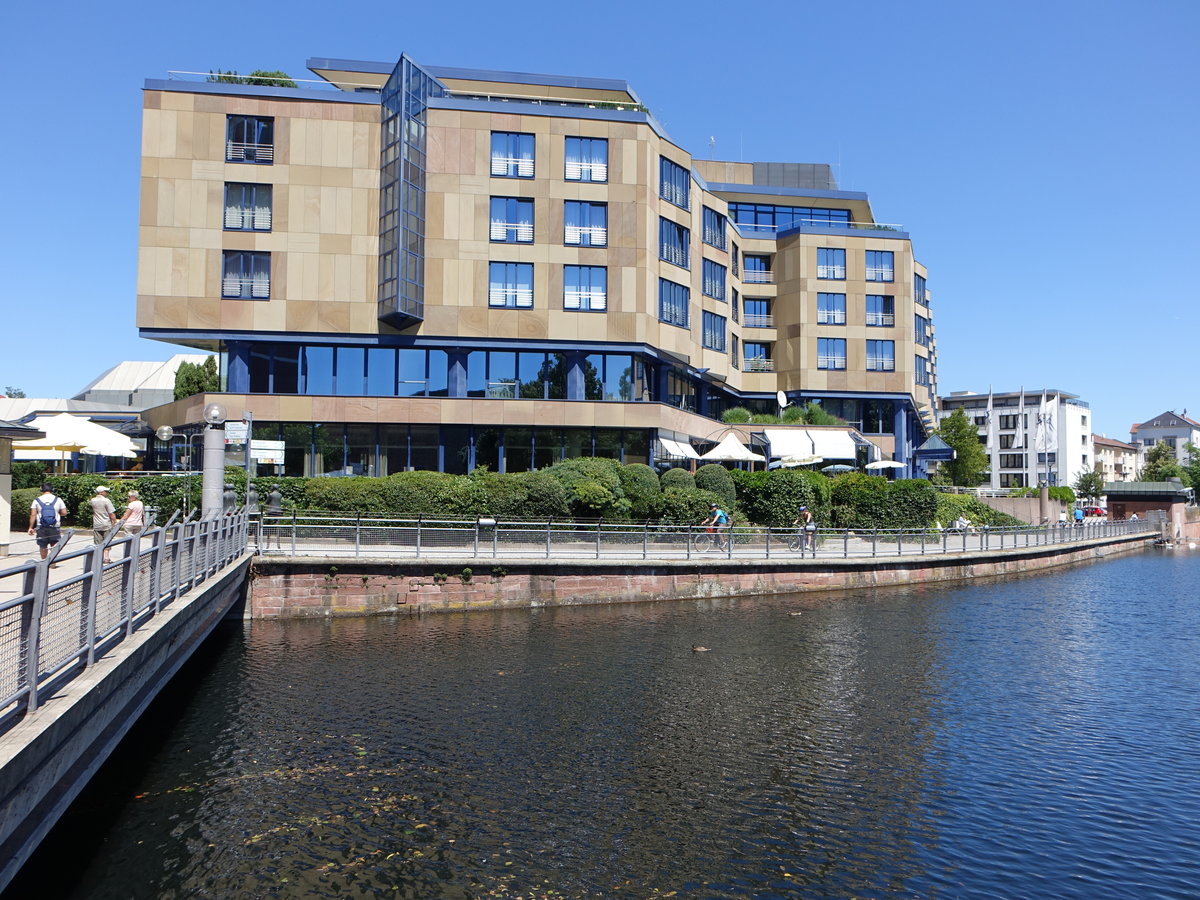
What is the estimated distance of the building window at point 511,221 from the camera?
4206cm

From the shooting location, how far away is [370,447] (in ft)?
136

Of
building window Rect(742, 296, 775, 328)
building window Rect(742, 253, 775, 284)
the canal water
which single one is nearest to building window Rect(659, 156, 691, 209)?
building window Rect(742, 253, 775, 284)

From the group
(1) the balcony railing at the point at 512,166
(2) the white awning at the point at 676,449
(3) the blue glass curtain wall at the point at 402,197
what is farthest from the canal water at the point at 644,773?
(1) the balcony railing at the point at 512,166

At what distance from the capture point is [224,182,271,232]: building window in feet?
133

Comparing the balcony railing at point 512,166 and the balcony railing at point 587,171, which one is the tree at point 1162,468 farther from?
the balcony railing at point 512,166

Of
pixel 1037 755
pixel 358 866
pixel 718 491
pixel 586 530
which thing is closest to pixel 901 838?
pixel 1037 755

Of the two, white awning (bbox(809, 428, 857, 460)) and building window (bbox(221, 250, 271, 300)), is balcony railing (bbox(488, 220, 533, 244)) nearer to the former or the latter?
building window (bbox(221, 250, 271, 300))

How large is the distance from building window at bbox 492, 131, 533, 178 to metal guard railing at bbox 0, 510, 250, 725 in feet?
102

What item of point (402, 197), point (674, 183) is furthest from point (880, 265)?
point (402, 197)

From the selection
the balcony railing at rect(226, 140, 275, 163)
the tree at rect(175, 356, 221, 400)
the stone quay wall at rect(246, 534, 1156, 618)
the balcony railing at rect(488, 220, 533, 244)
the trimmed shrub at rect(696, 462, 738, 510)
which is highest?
the balcony railing at rect(226, 140, 275, 163)

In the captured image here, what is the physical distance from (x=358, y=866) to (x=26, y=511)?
2954cm

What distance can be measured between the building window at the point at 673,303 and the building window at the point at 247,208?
1829 cm

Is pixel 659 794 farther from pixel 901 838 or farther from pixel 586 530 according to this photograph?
pixel 586 530

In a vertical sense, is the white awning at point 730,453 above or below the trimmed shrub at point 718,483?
above
